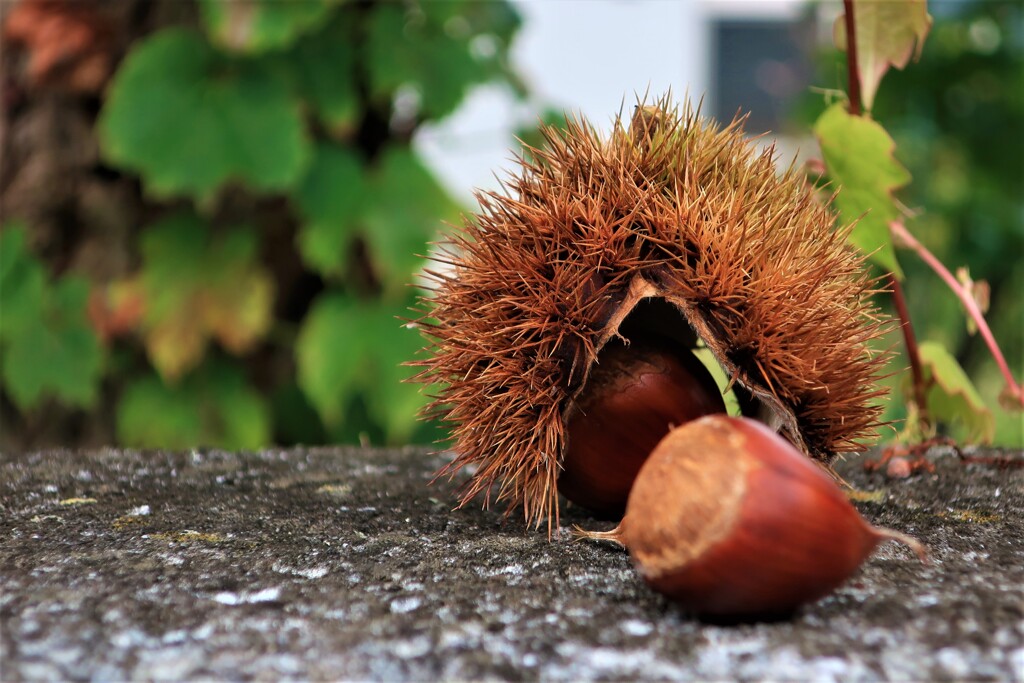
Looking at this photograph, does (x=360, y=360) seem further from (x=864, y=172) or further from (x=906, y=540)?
(x=906, y=540)

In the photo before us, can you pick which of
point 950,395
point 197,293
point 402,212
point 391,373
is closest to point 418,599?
point 950,395

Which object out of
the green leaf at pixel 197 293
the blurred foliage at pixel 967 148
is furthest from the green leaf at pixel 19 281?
the blurred foliage at pixel 967 148

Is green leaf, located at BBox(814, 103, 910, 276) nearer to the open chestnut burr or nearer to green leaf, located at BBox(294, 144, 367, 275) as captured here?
the open chestnut burr

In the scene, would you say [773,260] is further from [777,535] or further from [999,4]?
[999,4]

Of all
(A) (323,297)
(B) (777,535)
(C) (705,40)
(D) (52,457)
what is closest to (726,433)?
(B) (777,535)

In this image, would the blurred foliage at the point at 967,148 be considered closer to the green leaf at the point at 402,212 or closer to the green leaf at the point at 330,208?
the green leaf at the point at 402,212
